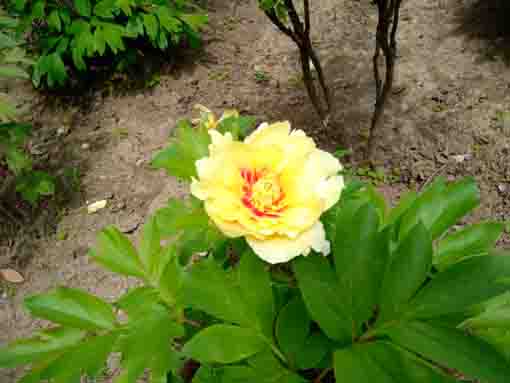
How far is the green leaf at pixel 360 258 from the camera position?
60 cm

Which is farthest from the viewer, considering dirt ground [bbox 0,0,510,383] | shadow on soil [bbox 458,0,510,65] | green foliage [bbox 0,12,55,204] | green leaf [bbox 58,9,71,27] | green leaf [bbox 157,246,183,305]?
green leaf [bbox 58,9,71,27]

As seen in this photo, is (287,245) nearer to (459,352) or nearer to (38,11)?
(459,352)

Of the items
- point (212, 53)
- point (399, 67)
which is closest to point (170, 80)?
point (212, 53)

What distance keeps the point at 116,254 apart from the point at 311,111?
1.69 metres

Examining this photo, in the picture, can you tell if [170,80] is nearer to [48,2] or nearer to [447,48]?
[48,2]

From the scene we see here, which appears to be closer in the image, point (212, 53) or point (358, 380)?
point (358, 380)

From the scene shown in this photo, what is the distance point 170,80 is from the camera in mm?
2906

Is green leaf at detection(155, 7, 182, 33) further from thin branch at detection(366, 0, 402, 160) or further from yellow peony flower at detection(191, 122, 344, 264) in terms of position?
yellow peony flower at detection(191, 122, 344, 264)

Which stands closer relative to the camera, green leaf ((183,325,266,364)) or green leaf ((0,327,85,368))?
green leaf ((183,325,266,364))

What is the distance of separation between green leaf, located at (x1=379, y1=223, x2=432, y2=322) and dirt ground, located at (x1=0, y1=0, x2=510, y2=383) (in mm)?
1376

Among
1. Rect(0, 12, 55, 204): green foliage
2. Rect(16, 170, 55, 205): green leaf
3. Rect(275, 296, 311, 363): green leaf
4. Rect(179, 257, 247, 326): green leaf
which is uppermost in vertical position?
Rect(179, 257, 247, 326): green leaf

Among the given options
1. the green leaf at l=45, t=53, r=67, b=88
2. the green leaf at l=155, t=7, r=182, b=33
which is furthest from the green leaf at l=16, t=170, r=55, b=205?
the green leaf at l=155, t=7, r=182, b=33

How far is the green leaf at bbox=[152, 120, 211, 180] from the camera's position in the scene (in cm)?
73

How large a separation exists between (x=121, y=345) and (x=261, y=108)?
6.23 feet
